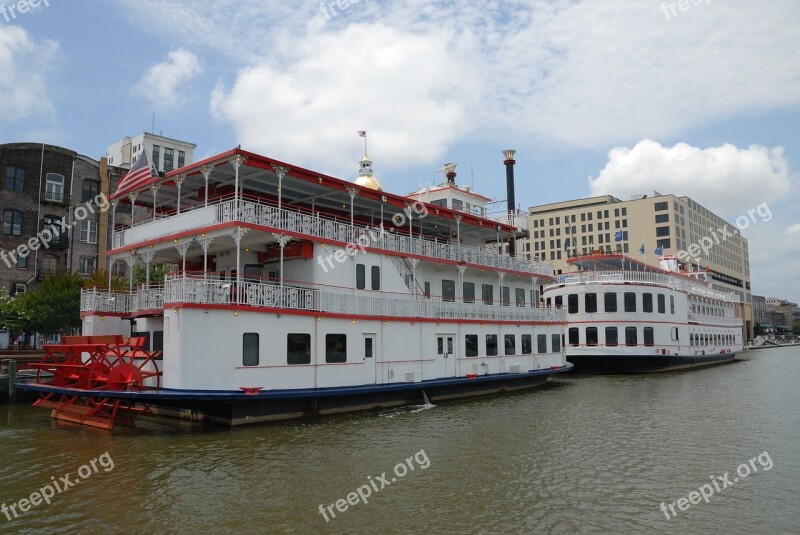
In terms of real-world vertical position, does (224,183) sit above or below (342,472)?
above

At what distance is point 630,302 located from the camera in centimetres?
4178

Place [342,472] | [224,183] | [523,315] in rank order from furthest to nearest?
[523,315]
[224,183]
[342,472]

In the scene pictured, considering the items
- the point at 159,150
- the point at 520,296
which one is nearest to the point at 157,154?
the point at 159,150

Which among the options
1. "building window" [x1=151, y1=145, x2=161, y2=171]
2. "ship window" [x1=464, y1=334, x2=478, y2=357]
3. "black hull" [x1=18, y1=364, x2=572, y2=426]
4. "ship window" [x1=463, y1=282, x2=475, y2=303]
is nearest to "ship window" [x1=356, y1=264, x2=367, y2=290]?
"black hull" [x1=18, y1=364, x2=572, y2=426]

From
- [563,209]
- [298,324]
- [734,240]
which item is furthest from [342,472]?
[734,240]

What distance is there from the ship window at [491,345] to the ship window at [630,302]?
16541mm

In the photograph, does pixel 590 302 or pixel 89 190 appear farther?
pixel 89 190

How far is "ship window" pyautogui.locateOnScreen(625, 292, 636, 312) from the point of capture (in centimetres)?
4169

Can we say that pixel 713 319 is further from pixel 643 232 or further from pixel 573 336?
pixel 643 232

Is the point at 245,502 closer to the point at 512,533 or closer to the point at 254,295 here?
the point at 512,533

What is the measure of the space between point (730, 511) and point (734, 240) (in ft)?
444

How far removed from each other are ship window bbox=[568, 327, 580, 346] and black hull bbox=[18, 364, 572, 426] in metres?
18.1

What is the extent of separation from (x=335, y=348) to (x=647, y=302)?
28138mm

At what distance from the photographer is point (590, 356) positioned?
41.2 meters
